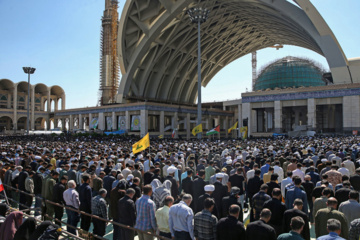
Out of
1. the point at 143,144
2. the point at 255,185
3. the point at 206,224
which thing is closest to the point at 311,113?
the point at 143,144

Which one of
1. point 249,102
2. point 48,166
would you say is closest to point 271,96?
point 249,102

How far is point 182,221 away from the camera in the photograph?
4734 mm

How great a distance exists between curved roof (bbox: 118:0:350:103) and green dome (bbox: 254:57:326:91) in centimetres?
594

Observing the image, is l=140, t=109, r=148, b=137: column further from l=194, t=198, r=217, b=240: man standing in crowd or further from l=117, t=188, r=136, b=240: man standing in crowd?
l=194, t=198, r=217, b=240: man standing in crowd

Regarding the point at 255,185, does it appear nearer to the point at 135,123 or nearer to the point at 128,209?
the point at 128,209

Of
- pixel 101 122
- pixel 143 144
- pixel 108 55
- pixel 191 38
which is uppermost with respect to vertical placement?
pixel 191 38

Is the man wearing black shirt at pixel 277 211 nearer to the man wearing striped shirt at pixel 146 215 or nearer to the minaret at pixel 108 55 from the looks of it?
the man wearing striped shirt at pixel 146 215

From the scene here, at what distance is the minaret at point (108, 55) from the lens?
65188mm

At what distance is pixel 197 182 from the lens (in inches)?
287

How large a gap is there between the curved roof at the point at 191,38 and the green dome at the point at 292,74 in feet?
19.5

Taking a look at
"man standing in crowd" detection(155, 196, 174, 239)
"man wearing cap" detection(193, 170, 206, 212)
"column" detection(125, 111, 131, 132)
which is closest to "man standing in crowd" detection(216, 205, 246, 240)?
"man standing in crowd" detection(155, 196, 174, 239)

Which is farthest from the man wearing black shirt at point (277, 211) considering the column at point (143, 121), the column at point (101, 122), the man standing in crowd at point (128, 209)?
the column at point (101, 122)

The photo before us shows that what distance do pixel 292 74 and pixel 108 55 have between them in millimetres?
41183

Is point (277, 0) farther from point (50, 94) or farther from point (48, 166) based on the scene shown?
point (50, 94)
